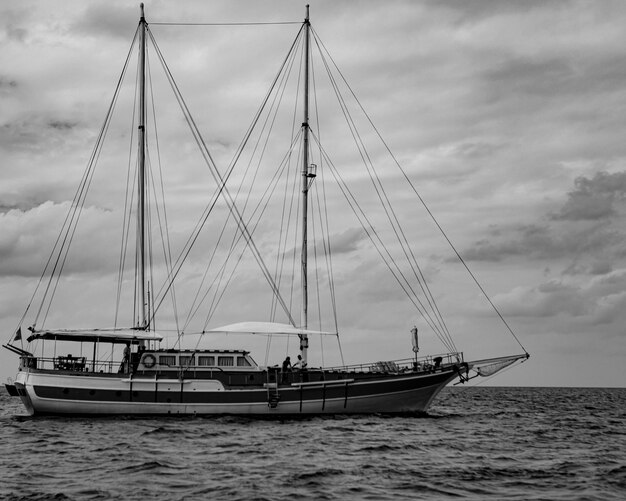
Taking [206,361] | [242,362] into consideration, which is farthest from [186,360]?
[242,362]

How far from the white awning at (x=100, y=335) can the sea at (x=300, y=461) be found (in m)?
5.81

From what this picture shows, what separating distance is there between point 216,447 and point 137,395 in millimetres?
15183

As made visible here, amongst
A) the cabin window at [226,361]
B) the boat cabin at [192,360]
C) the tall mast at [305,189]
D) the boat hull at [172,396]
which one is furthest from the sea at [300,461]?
the tall mast at [305,189]

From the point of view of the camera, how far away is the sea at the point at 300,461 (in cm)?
2236


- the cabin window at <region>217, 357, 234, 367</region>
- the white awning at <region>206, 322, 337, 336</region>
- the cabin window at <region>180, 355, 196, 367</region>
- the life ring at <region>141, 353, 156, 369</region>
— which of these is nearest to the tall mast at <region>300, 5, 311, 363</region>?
the white awning at <region>206, 322, 337, 336</region>

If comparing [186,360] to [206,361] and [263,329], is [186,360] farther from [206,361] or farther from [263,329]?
[263,329]

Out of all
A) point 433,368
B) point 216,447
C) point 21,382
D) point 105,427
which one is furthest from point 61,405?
point 433,368

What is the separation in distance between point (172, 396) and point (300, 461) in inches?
741

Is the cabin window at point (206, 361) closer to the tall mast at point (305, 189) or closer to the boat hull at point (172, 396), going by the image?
the boat hull at point (172, 396)

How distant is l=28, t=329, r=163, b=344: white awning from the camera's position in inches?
1839

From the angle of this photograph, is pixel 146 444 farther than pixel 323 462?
Yes

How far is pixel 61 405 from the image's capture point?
147ft

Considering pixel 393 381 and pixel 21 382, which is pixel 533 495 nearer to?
pixel 393 381

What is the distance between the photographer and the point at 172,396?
44719mm
